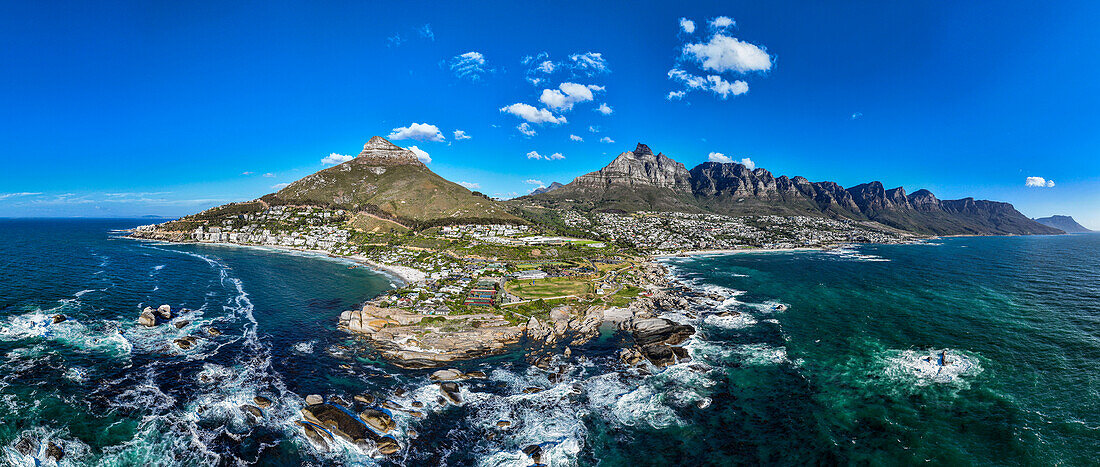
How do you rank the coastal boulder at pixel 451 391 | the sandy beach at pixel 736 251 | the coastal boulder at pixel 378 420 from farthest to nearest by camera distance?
the sandy beach at pixel 736 251, the coastal boulder at pixel 451 391, the coastal boulder at pixel 378 420

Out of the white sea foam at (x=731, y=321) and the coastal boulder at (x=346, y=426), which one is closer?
the coastal boulder at (x=346, y=426)

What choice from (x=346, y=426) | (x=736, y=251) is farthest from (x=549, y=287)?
(x=736, y=251)

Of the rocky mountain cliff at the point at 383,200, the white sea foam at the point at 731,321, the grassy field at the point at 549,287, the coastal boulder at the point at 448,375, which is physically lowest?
the coastal boulder at the point at 448,375

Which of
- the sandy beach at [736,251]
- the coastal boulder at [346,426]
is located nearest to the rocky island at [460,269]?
the coastal boulder at [346,426]

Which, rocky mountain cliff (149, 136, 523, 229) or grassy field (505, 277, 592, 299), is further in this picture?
rocky mountain cliff (149, 136, 523, 229)

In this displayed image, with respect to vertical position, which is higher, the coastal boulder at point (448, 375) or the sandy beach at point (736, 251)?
the sandy beach at point (736, 251)

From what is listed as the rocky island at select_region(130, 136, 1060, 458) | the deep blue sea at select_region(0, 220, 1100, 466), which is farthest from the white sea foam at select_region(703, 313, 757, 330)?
the rocky island at select_region(130, 136, 1060, 458)

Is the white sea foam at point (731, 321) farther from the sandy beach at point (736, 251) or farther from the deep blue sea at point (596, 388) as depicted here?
the sandy beach at point (736, 251)

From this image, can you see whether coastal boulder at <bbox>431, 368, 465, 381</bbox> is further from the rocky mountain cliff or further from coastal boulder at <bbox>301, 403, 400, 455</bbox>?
the rocky mountain cliff
